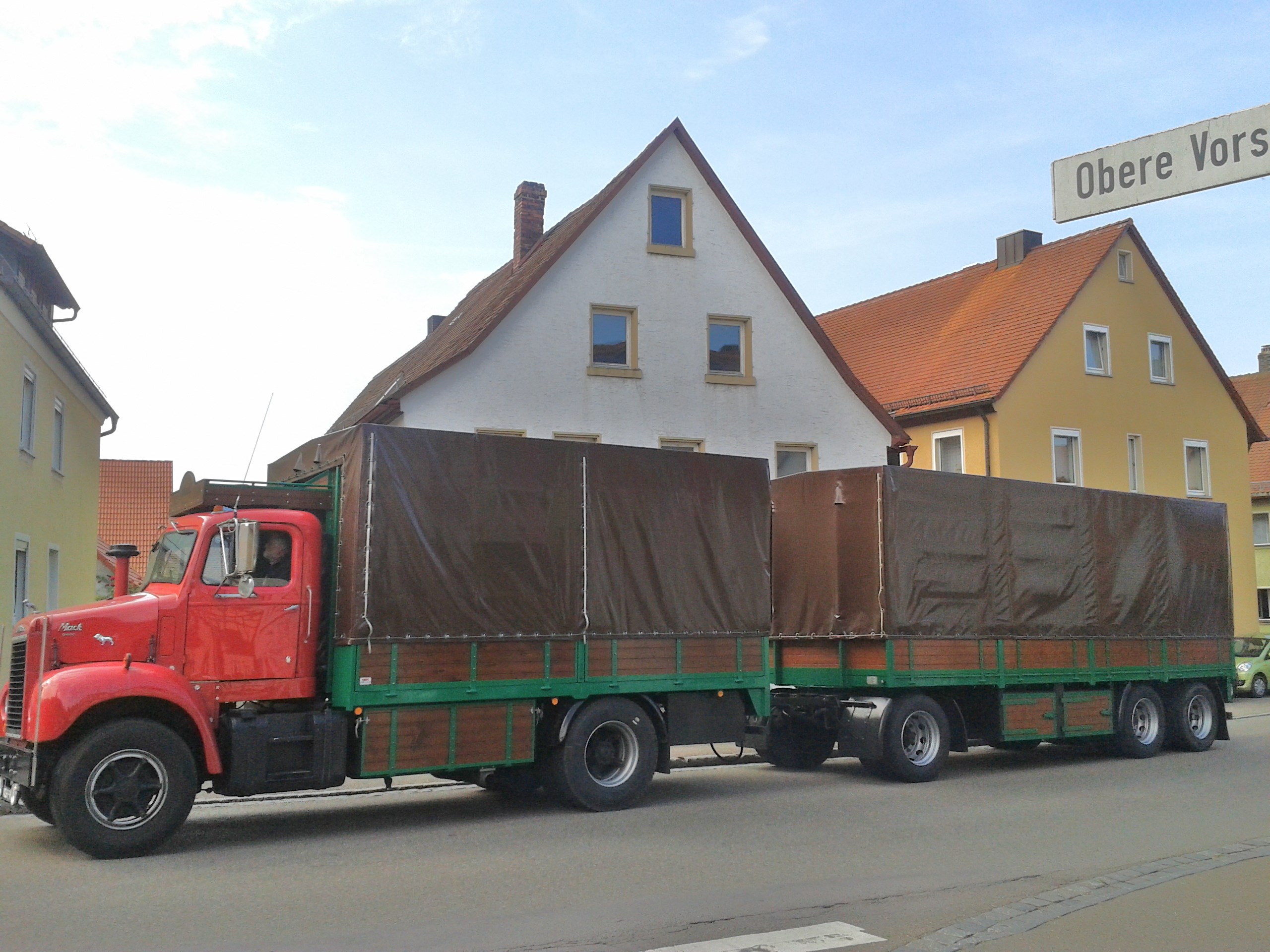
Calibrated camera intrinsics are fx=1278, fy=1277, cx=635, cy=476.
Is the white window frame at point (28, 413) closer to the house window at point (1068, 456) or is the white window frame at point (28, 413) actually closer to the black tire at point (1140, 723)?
the black tire at point (1140, 723)

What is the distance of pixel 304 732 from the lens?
10469mm

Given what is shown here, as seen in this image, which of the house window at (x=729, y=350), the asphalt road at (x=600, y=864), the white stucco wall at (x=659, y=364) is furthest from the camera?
the house window at (x=729, y=350)

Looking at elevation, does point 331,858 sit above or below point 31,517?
below

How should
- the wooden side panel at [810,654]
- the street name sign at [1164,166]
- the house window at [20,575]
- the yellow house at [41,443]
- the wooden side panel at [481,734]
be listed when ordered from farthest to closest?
the house window at [20,575], the yellow house at [41,443], the wooden side panel at [810,654], the wooden side panel at [481,734], the street name sign at [1164,166]

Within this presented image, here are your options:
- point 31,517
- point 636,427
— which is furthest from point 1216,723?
point 31,517

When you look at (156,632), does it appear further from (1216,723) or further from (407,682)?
(1216,723)

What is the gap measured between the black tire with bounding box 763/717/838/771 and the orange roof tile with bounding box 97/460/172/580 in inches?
1220

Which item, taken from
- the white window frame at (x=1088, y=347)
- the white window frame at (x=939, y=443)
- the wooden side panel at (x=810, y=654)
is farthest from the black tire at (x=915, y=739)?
the white window frame at (x=1088, y=347)

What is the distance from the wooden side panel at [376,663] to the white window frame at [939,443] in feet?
76.0

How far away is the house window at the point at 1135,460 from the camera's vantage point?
33.8 meters

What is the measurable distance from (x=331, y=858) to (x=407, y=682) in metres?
1.89

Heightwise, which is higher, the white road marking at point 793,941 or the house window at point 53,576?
the house window at point 53,576

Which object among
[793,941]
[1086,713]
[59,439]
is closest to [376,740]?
[793,941]

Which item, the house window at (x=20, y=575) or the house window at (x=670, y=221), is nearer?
the house window at (x=20, y=575)
